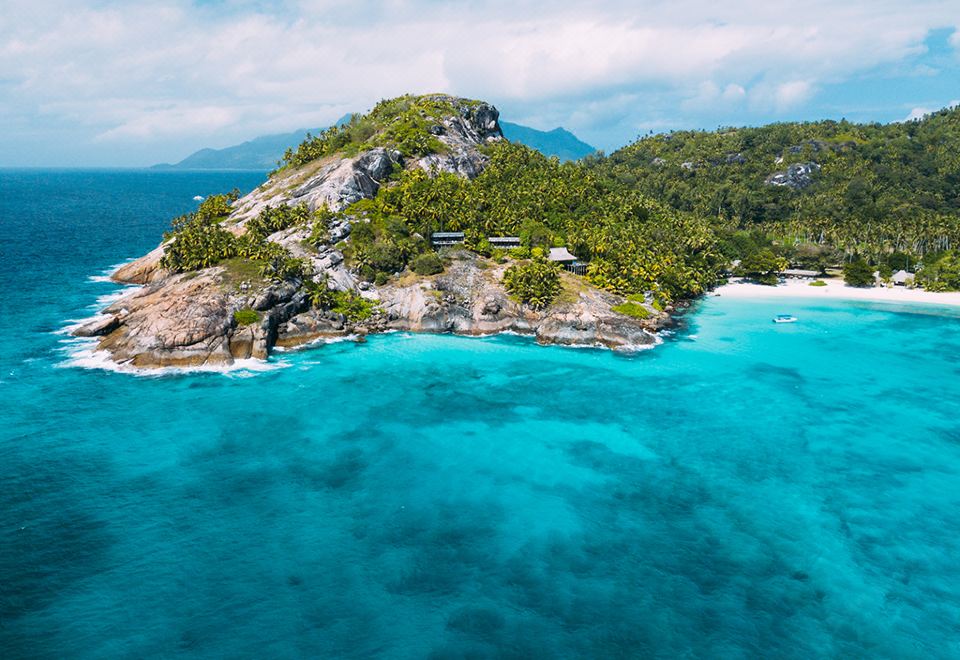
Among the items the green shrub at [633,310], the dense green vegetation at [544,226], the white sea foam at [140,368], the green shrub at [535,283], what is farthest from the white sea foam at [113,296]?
the green shrub at [633,310]

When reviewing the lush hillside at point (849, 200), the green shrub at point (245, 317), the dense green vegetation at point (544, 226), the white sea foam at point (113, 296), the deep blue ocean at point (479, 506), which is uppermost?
the lush hillside at point (849, 200)

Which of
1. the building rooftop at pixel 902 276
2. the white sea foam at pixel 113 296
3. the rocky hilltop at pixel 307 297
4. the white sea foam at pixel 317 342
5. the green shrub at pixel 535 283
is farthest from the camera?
the building rooftop at pixel 902 276

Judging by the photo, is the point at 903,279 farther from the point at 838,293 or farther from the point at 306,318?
the point at 306,318

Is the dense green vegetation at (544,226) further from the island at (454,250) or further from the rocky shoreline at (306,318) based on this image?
the rocky shoreline at (306,318)

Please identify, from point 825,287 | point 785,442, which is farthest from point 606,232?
point 785,442

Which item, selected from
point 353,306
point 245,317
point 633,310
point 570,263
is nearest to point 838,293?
point 633,310

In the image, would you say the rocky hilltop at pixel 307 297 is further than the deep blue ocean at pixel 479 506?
Yes
